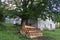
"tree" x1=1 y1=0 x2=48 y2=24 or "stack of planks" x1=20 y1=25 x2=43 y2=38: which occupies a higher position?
"tree" x1=1 y1=0 x2=48 y2=24

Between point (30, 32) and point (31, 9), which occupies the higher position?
point (31, 9)

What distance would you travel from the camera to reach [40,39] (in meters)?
12.0

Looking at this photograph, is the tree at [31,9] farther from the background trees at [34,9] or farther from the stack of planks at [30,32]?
the stack of planks at [30,32]

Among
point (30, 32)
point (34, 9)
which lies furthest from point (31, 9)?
point (30, 32)

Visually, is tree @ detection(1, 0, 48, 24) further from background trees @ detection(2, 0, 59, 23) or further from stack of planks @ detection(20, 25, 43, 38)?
stack of planks @ detection(20, 25, 43, 38)

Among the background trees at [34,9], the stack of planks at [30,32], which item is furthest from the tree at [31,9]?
the stack of planks at [30,32]

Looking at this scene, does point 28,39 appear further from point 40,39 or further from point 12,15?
point 12,15

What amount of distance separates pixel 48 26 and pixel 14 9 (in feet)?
24.9

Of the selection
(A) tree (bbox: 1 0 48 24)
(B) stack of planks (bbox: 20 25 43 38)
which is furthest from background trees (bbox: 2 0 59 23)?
(B) stack of planks (bbox: 20 25 43 38)

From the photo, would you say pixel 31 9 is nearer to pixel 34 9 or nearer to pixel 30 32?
pixel 34 9

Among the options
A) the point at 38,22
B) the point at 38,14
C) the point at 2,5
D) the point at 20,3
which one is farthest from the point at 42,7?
the point at 38,22

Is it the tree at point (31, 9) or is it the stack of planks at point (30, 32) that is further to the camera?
the stack of planks at point (30, 32)

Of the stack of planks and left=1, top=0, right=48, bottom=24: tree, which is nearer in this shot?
left=1, top=0, right=48, bottom=24: tree

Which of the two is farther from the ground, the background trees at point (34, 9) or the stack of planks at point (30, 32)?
the background trees at point (34, 9)
